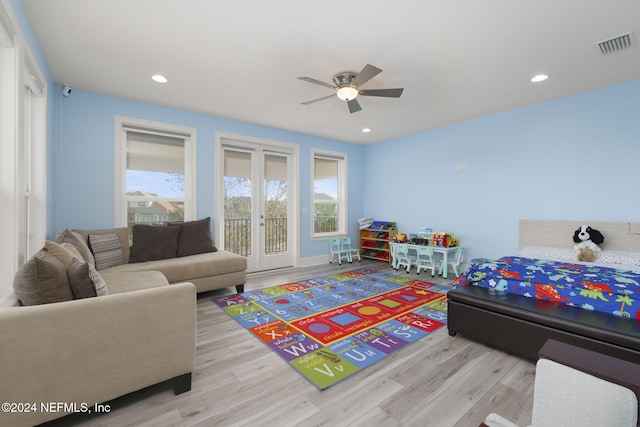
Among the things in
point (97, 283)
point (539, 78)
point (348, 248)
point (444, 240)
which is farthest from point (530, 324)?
point (348, 248)

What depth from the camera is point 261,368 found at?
203cm

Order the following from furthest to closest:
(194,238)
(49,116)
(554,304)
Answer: (194,238), (49,116), (554,304)

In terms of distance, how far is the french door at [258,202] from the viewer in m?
4.68

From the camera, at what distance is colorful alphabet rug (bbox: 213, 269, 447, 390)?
213cm

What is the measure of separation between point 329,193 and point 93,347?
495 cm

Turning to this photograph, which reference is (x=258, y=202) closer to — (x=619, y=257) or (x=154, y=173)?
(x=154, y=173)

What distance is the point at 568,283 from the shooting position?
2271 mm

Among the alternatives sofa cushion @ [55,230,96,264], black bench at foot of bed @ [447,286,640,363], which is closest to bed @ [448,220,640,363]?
black bench at foot of bed @ [447,286,640,363]

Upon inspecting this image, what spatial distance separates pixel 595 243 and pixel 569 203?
596 millimetres

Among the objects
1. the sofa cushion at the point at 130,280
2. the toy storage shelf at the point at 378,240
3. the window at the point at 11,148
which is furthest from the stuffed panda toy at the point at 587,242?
the window at the point at 11,148

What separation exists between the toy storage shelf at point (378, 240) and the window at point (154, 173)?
11.7ft

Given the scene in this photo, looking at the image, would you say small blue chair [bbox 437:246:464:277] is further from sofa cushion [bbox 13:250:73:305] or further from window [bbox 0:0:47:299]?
window [bbox 0:0:47:299]

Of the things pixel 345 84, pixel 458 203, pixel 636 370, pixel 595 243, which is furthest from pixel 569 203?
pixel 636 370

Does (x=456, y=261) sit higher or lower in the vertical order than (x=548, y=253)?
lower
